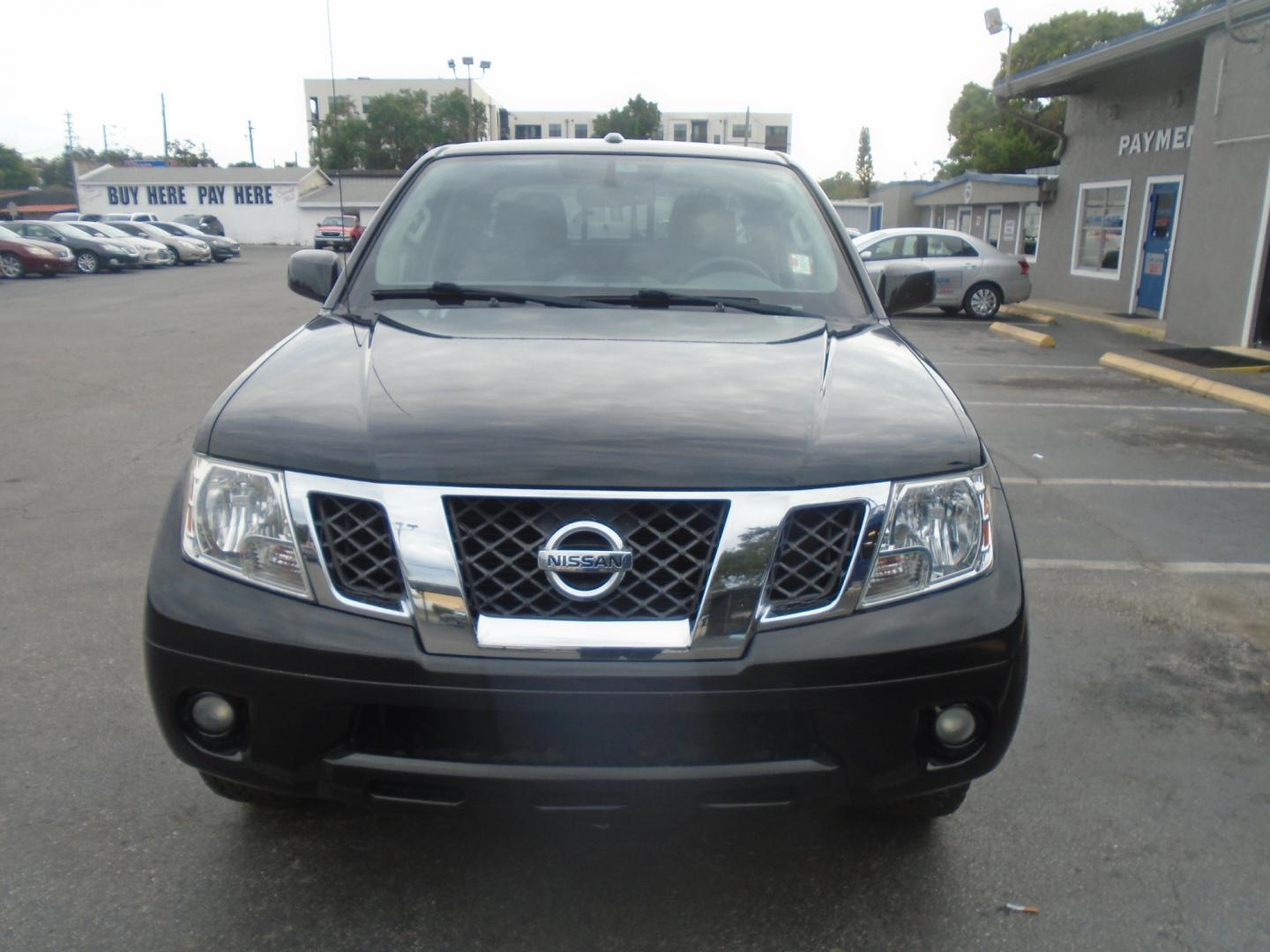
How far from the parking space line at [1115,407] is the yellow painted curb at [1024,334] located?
503 cm

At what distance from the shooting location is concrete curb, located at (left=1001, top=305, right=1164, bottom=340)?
16359 millimetres

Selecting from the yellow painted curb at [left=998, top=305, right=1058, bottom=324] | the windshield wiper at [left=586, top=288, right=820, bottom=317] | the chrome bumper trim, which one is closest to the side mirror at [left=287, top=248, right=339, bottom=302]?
the windshield wiper at [left=586, top=288, right=820, bottom=317]

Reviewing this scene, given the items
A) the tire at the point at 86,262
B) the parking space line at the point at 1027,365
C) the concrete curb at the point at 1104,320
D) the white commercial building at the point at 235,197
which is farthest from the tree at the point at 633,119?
the parking space line at the point at 1027,365

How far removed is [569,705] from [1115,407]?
9062 mm

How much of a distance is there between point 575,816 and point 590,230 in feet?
6.64

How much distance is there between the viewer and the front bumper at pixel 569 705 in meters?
2.05

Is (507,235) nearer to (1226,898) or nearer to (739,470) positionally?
(739,470)

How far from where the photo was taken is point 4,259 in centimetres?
2798

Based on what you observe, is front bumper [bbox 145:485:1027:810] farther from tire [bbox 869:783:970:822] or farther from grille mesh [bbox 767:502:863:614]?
tire [bbox 869:783:970:822]

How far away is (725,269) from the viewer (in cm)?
351

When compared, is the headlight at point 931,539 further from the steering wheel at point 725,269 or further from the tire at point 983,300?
the tire at point 983,300

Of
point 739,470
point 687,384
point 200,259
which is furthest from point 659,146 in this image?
point 200,259

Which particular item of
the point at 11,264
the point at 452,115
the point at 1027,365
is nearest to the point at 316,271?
the point at 1027,365

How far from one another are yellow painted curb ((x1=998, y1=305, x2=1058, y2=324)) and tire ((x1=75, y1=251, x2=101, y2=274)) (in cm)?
2486
